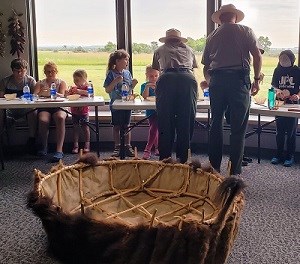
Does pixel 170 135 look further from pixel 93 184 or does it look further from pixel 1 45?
pixel 1 45

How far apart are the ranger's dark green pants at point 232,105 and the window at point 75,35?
6.45ft

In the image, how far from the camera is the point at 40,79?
5.15 metres

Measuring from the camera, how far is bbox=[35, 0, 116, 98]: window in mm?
5074

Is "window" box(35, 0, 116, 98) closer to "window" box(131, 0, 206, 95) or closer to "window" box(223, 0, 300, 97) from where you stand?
"window" box(131, 0, 206, 95)

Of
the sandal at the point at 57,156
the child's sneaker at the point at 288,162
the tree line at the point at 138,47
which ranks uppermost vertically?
the tree line at the point at 138,47

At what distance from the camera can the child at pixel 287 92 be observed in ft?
13.5

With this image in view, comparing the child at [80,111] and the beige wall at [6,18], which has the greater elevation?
the beige wall at [6,18]

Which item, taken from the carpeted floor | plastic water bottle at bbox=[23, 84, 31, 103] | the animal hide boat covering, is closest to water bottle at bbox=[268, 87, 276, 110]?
the carpeted floor

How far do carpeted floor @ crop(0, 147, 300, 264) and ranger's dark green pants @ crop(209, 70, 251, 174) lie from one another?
1.30ft

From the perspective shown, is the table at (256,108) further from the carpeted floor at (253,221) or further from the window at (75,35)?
the window at (75,35)

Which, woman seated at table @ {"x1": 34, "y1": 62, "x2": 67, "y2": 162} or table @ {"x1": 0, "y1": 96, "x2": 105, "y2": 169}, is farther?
woman seated at table @ {"x1": 34, "y1": 62, "x2": 67, "y2": 162}

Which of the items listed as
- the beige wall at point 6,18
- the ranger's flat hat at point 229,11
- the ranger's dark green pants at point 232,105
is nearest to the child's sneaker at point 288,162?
the ranger's dark green pants at point 232,105

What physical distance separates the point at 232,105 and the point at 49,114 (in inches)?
84.0

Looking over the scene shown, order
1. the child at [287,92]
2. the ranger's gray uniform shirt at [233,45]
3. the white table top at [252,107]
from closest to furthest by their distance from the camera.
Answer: the ranger's gray uniform shirt at [233,45]
the white table top at [252,107]
the child at [287,92]
